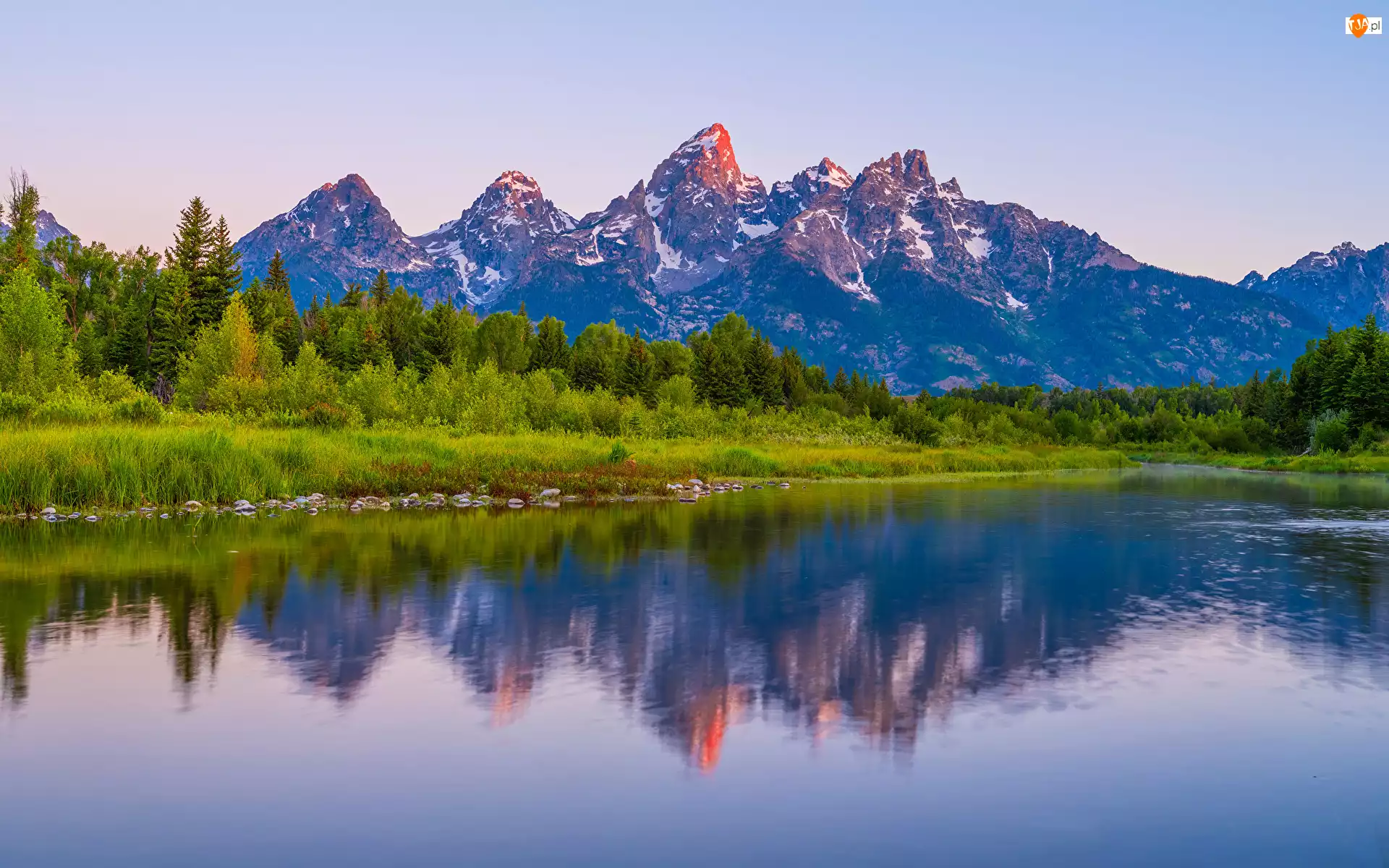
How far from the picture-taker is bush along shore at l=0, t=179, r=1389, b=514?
37.0 meters

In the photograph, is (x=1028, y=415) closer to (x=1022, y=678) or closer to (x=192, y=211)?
(x=192, y=211)

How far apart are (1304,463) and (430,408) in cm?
8082

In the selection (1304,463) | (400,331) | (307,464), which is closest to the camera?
(307,464)

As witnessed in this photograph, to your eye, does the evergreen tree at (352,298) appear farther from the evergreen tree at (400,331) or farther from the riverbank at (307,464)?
the riverbank at (307,464)

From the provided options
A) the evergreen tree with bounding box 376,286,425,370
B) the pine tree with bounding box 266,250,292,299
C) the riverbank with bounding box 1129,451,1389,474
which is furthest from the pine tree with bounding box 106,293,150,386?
the riverbank with bounding box 1129,451,1389,474

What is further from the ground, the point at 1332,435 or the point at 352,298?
the point at 352,298

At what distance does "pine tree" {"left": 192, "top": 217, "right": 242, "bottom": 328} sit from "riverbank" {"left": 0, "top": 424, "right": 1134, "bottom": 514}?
48848mm

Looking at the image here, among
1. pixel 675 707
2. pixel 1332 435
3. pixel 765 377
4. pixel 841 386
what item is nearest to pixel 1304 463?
pixel 1332 435

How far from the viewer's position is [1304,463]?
90812 mm

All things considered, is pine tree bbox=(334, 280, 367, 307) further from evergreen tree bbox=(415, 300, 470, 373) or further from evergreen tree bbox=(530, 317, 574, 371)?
evergreen tree bbox=(530, 317, 574, 371)

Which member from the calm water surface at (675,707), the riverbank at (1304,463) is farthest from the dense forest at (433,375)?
the calm water surface at (675,707)

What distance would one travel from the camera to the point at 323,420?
1912 inches

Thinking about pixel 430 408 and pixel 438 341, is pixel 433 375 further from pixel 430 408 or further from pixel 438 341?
pixel 438 341

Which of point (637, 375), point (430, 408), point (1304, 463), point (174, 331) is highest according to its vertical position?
point (174, 331)
